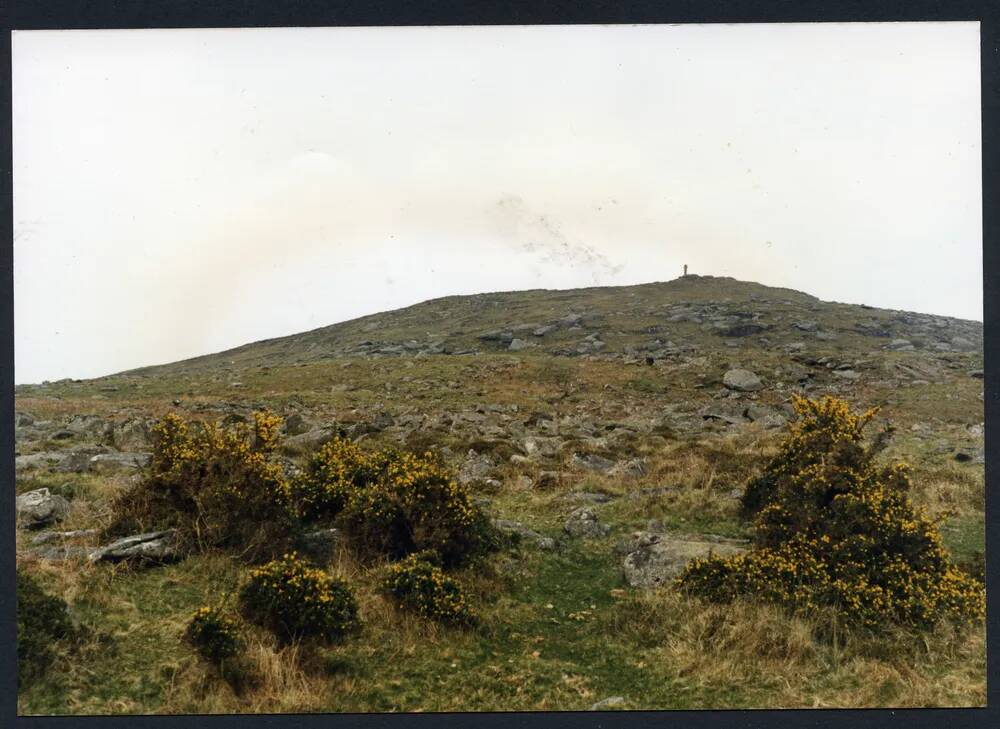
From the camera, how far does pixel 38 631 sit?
21.3ft

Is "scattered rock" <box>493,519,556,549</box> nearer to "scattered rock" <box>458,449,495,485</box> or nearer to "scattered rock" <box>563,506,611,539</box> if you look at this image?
"scattered rock" <box>563,506,611,539</box>

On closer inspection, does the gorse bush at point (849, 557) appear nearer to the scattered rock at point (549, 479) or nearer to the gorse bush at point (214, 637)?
the scattered rock at point (549, 479)

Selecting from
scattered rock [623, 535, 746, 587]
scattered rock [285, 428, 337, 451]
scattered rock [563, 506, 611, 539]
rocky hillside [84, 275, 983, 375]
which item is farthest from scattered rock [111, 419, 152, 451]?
rocky hillside [84, 275, 983, 375]

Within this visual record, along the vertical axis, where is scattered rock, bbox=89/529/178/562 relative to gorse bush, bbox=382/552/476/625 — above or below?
above

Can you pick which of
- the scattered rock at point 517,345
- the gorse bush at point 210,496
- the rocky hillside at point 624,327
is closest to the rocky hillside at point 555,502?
the gorse bush at point 210,496

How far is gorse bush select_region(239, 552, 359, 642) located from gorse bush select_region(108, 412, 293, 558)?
1230mm

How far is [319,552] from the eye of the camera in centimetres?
833

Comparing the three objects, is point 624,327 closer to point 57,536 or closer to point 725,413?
point 725,413

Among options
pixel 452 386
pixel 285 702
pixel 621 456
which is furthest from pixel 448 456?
pixel 452 386

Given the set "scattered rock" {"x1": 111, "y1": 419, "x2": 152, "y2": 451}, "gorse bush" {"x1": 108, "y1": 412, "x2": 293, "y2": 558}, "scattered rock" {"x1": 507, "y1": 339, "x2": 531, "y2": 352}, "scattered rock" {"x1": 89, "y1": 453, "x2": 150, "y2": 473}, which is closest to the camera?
"gorse bush" {"x1": 108, "y1": 412, "x2": 293, "y2": 558}

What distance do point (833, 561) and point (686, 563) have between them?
1787mm

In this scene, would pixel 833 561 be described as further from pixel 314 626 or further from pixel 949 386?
pixel 949 386

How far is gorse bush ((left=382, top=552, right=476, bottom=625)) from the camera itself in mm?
7082

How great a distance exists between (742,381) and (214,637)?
2294 cm
